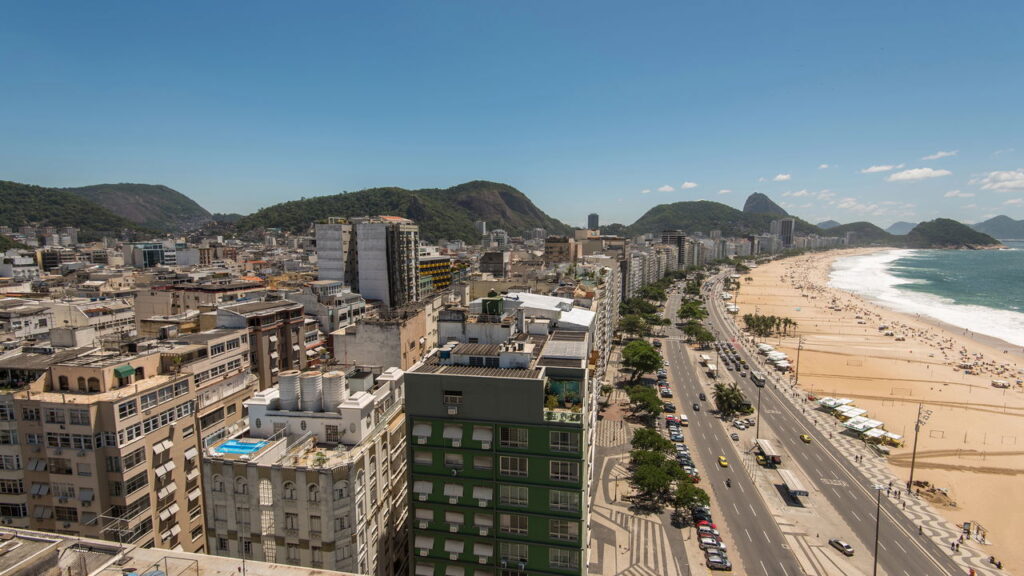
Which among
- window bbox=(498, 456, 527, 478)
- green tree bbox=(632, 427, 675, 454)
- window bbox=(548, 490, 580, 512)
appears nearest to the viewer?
window bbox=(548, 490, 580, 512)

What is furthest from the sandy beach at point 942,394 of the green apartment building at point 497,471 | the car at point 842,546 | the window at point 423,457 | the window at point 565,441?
→ the window at point 423,457

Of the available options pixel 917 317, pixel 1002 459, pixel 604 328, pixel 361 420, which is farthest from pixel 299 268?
pixel 917 317

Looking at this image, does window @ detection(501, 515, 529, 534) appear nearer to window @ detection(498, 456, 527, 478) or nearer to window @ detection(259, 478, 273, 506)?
window @ detection(498, 456, 527, 478)

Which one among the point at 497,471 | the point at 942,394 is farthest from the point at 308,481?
the point at 942,394

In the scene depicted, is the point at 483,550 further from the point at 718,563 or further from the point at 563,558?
the point at 718,563

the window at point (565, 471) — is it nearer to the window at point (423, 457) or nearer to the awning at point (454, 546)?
the awning at point (454, 546)

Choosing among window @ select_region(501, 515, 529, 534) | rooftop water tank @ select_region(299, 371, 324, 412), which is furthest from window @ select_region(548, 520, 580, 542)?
rooftop water tank @ select_region(299, 371, 324, 412)

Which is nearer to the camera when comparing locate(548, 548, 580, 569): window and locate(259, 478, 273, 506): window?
locate(259, 478, 273, 506): window
